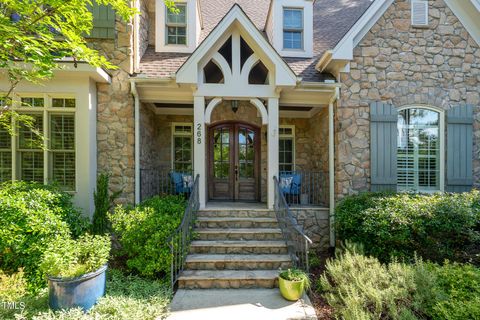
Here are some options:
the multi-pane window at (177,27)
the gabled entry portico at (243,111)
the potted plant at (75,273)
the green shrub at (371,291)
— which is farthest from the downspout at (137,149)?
the green shrub at (371,291)

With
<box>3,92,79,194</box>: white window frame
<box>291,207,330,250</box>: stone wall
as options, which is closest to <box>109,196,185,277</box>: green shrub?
<box>3,92,79,194</box>: white window frame

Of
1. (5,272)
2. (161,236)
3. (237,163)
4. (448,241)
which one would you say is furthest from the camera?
(237,163)

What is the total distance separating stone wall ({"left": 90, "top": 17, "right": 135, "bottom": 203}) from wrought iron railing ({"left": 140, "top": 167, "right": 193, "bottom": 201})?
342mm

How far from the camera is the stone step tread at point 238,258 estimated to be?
15.1 feet

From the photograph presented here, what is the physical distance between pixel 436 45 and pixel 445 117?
179 centimetres

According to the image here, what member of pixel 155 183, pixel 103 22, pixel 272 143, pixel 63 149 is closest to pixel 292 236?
pixel 272 143

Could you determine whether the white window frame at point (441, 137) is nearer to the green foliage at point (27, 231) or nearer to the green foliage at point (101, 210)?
the green foliage at point (101, 210)

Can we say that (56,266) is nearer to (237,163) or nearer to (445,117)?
(237,163)

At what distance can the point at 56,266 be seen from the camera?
11.6 ft

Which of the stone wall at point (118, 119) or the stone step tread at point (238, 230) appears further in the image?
the stone wall at point (118, 119)

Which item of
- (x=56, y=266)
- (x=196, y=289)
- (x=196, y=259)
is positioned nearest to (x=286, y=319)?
(x=196, y=289)

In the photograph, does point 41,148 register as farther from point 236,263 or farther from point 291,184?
point 291,184

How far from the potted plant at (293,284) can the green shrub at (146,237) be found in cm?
191

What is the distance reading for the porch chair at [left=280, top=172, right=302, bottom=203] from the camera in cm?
704
